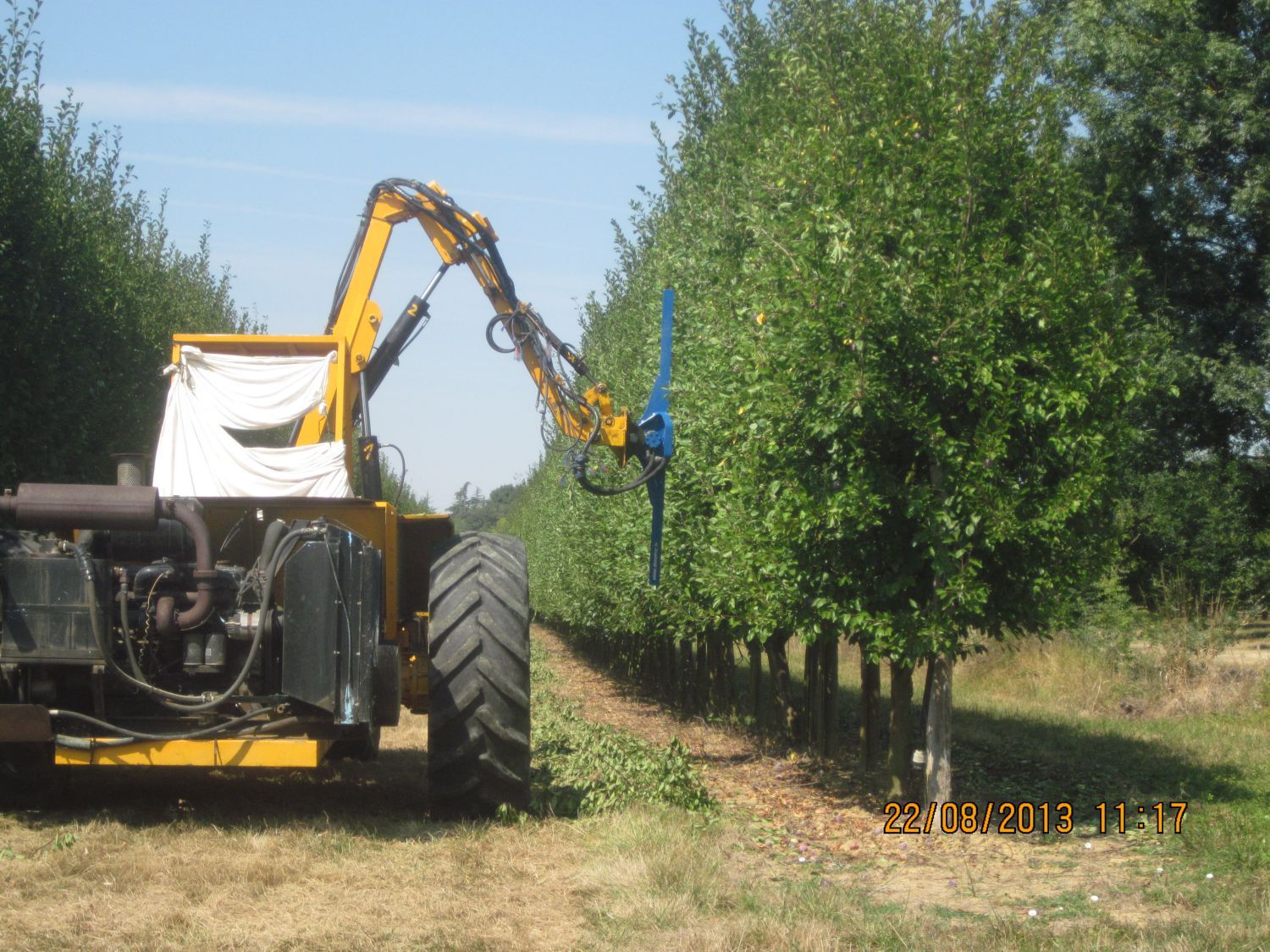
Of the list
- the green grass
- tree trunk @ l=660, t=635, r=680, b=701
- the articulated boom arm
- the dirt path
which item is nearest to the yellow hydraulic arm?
the articulated boom arm

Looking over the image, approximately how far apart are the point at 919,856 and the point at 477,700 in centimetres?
289

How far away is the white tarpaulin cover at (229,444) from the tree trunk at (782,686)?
20.9 feet

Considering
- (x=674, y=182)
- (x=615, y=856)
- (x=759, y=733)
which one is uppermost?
(x=674, y=182)

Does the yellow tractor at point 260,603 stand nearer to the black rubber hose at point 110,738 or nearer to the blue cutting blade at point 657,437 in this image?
the black rubber hose at point 110,738

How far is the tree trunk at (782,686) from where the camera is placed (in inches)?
516

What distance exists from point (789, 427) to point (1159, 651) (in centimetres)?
944

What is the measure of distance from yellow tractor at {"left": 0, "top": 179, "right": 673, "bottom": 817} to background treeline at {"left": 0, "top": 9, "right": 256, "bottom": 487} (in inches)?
275

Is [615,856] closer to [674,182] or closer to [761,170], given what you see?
[761,170]

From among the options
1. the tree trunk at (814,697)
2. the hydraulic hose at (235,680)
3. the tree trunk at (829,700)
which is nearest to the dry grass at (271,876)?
the hydraulic hose at (235,680)

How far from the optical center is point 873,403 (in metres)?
7.88

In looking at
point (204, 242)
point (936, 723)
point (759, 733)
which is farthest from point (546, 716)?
point (204, 242)

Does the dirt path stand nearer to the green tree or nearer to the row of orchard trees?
the row of orchard trees

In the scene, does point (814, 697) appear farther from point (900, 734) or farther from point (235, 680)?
point (235, 680)
